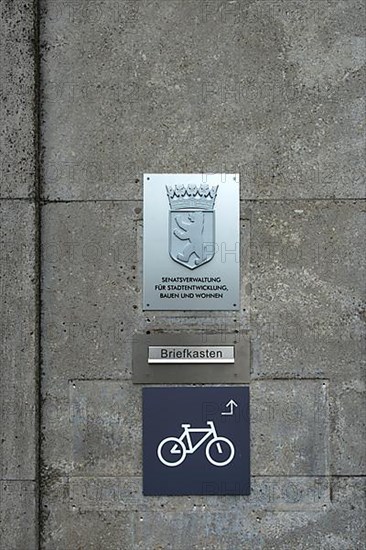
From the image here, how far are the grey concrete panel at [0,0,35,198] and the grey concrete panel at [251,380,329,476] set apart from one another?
5.66ft

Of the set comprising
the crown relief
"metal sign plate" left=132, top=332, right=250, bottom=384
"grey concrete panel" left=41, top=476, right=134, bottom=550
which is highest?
the crown relief

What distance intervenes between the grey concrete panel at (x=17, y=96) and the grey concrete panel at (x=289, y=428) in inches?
67.9

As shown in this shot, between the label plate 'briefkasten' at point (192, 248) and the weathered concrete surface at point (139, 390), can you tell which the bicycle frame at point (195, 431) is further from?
the label plate 'briefkasten' at point (192, 248)

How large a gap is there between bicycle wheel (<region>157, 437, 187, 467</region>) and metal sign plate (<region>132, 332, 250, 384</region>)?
1.05 ft

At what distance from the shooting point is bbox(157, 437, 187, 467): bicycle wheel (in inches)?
151

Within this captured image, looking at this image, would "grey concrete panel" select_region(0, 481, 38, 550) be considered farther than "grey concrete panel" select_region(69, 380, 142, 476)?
No

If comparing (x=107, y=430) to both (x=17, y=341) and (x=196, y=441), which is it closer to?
(x=196, y=441)

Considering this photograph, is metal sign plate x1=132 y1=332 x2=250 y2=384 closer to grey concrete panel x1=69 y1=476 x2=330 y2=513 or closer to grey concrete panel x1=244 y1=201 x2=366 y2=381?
grey concrete panel x1=244 y1=201 x2=366 y2=381

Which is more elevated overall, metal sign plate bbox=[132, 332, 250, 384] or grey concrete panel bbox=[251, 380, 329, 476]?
metal sign plate bbox=[132, 332, 250, 384]

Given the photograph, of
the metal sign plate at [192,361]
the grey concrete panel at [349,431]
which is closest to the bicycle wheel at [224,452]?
the metal sign plate at [192,361]

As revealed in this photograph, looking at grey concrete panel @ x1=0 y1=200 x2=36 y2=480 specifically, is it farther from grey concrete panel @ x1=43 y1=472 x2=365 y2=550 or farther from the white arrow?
the white arrow

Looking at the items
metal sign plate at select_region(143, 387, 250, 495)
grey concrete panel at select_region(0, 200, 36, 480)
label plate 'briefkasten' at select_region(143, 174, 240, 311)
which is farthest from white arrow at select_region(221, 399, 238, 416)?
grey concrete panel at select_region(0, 200, 36, 480)

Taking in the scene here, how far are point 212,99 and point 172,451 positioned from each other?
1946 millimetres

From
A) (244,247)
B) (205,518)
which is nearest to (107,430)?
(205,518)
